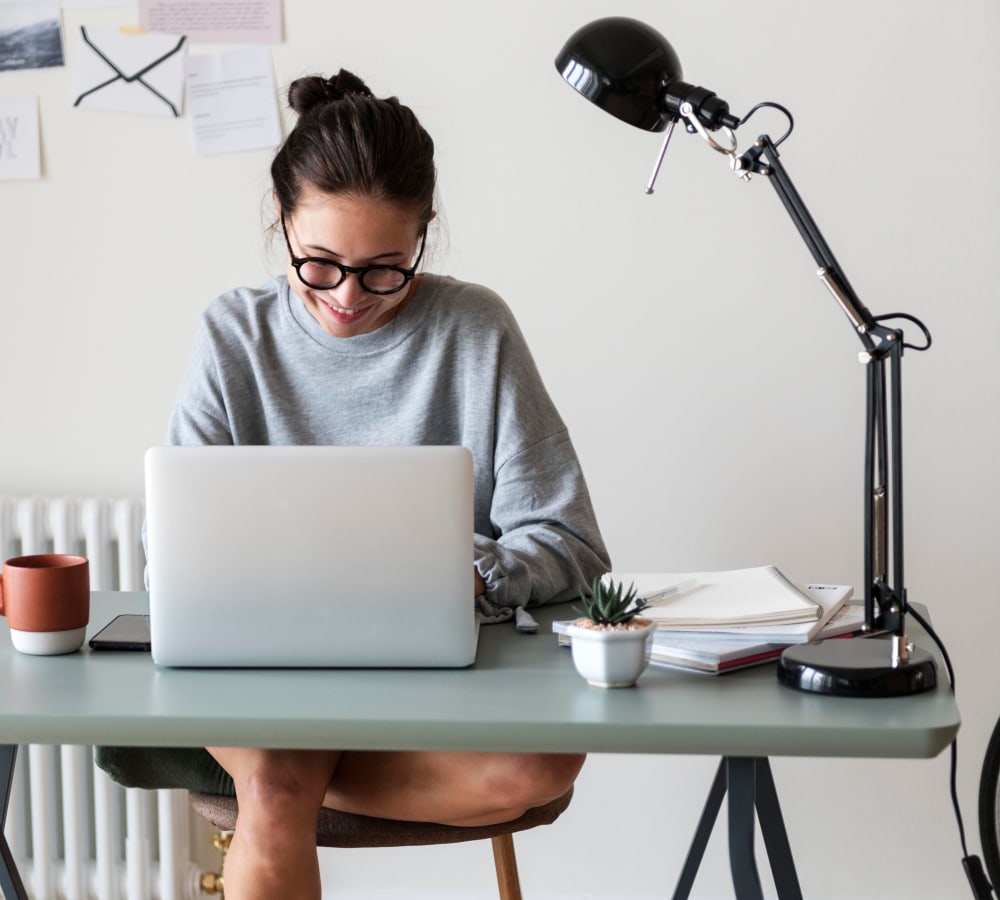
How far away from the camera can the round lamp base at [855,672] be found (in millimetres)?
932

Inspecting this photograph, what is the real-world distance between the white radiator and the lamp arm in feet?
4.37

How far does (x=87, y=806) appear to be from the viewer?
217 centimetres

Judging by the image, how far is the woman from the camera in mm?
1239

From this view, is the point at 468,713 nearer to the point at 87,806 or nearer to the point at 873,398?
the point at 873,398

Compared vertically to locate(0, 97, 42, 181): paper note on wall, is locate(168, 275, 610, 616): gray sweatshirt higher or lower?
lower

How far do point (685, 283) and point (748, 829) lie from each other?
1.22 meters

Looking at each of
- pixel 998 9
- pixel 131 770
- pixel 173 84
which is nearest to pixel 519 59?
pixel 173 84

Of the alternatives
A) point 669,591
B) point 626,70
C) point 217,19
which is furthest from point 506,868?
point 217,19

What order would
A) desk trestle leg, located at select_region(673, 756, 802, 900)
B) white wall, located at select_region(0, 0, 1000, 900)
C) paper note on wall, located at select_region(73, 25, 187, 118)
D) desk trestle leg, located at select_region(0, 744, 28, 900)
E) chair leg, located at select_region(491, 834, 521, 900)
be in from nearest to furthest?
desk trestle leg, located at select_region(673, 756, 802, 900) → desk trestle leg, located at select_region(0, 744, 28, 900) → chair leg, located at select_region(491, 834, 521, 900) → white wall, located at select_region(0, 0, 1000, 900) → paper note on wall, located at select_region(73, 25, 187, 118)

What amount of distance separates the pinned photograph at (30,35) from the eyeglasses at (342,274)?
971mm

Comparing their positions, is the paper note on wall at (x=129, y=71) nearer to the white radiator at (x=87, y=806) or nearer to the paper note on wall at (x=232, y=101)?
the paper note on wall at (x=232, y=101)

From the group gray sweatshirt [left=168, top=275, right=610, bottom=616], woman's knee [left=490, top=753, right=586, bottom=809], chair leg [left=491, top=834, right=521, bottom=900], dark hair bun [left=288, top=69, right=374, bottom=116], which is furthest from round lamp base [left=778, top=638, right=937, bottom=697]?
dark hair bun [left=288, top=69, right=374, bottom=116]

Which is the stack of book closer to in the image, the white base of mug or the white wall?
the white base of mug

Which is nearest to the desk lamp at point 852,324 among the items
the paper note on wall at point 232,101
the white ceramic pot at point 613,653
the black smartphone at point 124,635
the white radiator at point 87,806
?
the white ceramic pot at point 613,653
